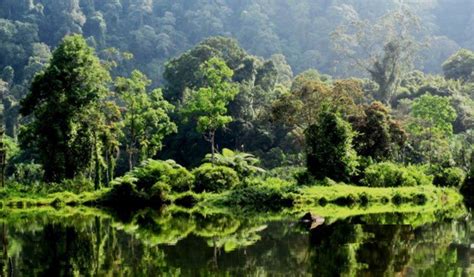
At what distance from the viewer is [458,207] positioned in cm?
2989

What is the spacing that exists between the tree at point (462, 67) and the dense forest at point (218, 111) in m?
0.17

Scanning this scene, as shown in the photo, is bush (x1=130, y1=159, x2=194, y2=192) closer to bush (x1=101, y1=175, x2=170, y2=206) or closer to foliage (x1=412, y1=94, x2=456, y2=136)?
bush (x1=101, y1=175, x2=170, y2=206)

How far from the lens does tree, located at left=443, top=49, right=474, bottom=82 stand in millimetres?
79375

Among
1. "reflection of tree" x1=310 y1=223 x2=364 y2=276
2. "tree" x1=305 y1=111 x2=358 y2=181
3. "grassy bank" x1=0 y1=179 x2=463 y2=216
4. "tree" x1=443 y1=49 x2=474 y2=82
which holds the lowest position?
"reflection of tree" x1=310 y1=223 x2=364 y2=276

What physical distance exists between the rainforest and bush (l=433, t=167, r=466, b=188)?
0.10 m

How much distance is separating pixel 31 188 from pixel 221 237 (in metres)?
19.0

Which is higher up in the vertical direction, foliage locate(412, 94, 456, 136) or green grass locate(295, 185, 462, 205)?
foliage locate(412, 94, 456, 136)

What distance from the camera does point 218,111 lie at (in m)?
38.3

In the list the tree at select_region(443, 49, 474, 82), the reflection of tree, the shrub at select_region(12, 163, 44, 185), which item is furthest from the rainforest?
the shrub at select_region(12, 163, 44, 185)

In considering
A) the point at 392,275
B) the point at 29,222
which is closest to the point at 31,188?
the point at 29,222

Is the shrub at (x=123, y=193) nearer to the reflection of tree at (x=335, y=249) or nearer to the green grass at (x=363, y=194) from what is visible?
the green grass at (x=363, y=194)

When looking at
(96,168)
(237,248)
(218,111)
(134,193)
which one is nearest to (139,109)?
(218,111)

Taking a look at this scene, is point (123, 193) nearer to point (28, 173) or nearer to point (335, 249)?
point (335, 249)

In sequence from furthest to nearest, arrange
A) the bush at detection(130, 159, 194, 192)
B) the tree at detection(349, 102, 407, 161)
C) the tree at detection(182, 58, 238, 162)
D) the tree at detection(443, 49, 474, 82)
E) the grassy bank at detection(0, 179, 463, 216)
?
the tree at detection(443, 49, 474, 82) < the tree at detection(349, 102, 407, 161) < the tree at detection(182, 58, 238, 162) < the bush at detection(130, 159, 194, 192) < the grassy bank at detection(0, 179, 463, 216)
